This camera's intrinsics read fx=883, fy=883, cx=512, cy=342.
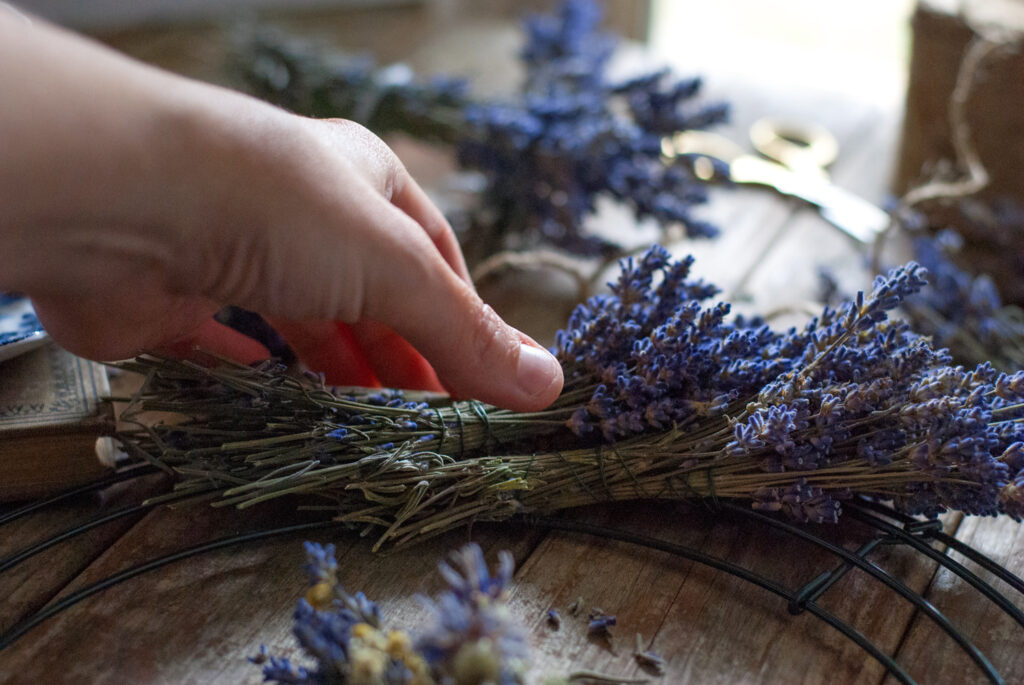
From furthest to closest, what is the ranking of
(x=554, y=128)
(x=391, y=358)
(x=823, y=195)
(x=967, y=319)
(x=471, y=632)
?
(x=823, y=195) < (x=554, y=128) < (x=967, y=319) < (x=391, y=358) < (x=471, y=632)

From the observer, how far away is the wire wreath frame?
27.3 inches

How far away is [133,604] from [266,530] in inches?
4.6

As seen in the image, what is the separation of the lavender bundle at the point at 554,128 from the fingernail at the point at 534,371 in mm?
546

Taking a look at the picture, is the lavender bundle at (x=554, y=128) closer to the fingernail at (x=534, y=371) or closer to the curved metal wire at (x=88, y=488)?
the fingernail at (x=534, y=371)

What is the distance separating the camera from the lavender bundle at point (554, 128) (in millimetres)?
1273

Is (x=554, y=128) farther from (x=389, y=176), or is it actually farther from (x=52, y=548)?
(x=52, y=548)

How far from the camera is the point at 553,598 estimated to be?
2.42ft

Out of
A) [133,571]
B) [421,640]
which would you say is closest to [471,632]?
[421,640]

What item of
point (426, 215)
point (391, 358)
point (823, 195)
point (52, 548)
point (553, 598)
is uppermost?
point (823, 195)

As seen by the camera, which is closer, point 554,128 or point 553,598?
point 553,598

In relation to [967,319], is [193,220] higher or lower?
lower

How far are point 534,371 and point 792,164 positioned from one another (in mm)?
998

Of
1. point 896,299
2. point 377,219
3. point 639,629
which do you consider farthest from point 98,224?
point 896,299

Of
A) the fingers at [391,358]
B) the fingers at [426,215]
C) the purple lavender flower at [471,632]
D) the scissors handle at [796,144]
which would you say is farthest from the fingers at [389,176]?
the scissors handle at [796,144]
